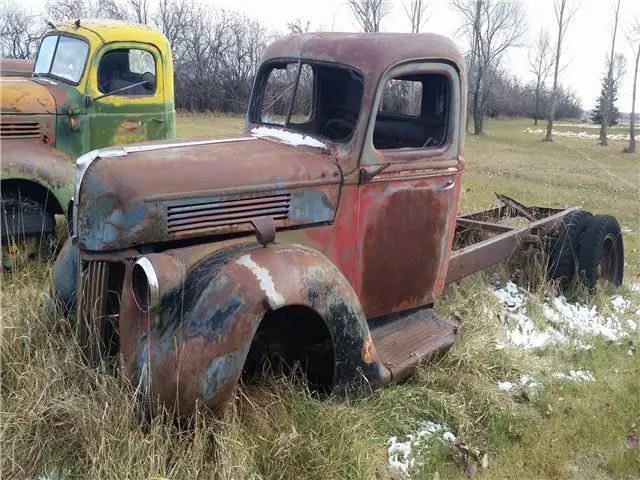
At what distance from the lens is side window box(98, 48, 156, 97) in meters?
6.30

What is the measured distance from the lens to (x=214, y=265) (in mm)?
2787

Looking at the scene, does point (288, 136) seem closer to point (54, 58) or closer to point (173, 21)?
point (54, 58)

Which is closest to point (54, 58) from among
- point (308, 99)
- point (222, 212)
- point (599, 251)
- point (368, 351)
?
point (308, 99)

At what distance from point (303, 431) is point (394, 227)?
1313mm

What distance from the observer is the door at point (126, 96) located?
244 inches

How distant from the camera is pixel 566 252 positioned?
551 cm

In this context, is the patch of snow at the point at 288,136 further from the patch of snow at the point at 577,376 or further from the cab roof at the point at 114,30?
the cab roof at the point at 114,30

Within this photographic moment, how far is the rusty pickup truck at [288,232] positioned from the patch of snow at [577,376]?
3.03 ft

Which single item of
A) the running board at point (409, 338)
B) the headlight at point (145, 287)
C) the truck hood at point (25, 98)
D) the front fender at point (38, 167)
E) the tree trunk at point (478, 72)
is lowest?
the running board at point (409, 338)

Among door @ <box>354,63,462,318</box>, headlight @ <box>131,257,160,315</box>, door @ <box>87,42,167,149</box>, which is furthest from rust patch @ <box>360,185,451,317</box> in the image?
door @ <box>87,42,167,149</box>

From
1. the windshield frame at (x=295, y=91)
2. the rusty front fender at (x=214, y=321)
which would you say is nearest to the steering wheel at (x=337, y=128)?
the windshield frame at (x=295, y=91)

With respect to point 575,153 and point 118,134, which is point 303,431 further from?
point 575,153

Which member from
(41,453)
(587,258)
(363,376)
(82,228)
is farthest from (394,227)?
(587,258)

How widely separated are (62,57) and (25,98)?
0.78 m
